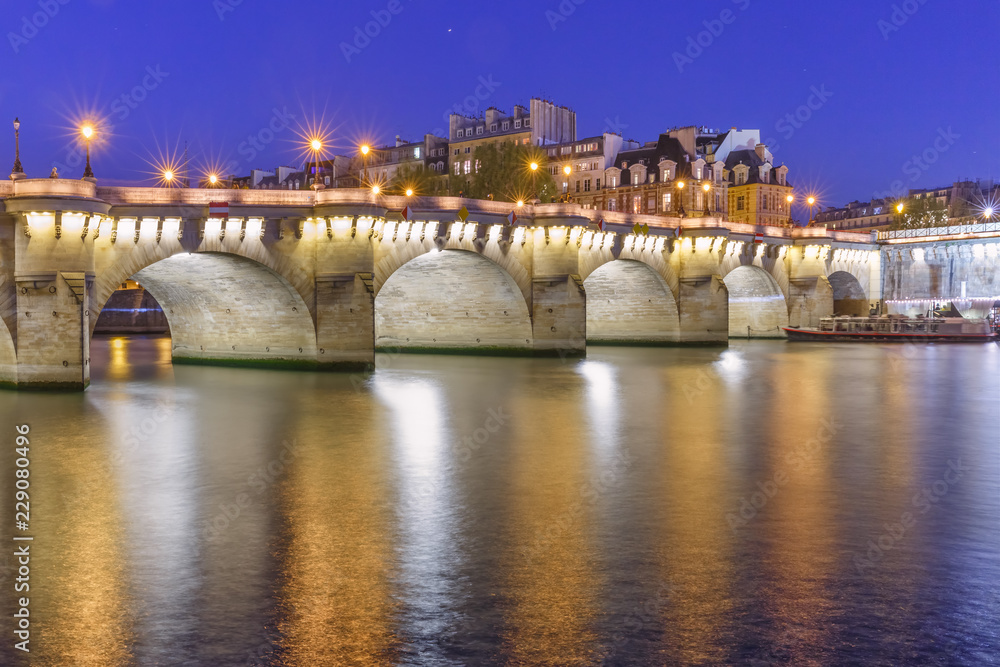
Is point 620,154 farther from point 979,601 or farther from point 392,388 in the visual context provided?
point 979,601

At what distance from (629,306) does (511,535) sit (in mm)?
44975

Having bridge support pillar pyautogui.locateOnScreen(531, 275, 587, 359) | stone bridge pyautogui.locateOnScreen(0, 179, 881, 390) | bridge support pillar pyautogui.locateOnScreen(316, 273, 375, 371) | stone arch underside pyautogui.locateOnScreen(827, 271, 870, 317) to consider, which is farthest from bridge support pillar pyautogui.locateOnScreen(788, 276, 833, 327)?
bridge support pillar pyautogui.locateOnScreen(316, 273, 375, 371)

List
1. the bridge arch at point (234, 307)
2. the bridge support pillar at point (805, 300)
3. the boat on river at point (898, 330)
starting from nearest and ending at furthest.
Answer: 1. the bridge arch at point (234, 307)
2. the boat on river at point (898, 330)
3. the bridge support pillar at point (805, 300)

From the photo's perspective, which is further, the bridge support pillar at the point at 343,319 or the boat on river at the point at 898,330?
the boat on river at the point at 898,330

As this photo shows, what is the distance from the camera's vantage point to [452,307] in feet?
152

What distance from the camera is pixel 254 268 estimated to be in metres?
34.3

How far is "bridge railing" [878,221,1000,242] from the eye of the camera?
65.6 meters

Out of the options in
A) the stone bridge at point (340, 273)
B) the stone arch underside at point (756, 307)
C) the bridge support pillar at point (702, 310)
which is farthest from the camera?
the stone arch underside at point (756, 307)

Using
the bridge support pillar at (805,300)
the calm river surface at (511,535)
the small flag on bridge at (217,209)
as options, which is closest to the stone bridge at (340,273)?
Answer: the small flag on bridge at (217,209)

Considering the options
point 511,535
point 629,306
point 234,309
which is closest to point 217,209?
point 234,309

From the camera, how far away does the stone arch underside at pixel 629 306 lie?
5300 centimetres

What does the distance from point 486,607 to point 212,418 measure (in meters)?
15.8

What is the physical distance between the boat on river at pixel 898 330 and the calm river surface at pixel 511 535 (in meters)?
37.0

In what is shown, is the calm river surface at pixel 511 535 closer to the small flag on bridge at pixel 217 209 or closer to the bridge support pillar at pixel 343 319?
the small flag on bridge at pixel 217 209
